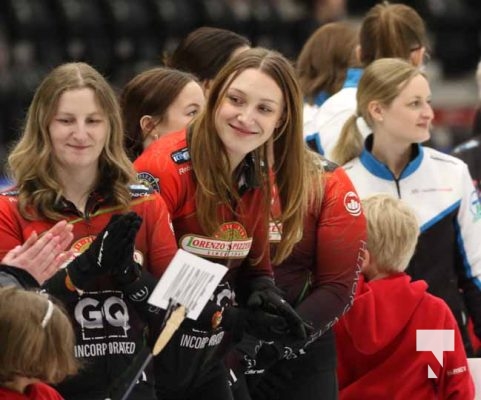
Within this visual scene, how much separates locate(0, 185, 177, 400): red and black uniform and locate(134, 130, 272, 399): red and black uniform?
0.22m

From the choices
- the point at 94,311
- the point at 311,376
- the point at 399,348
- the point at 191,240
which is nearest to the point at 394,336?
the point at 399,348

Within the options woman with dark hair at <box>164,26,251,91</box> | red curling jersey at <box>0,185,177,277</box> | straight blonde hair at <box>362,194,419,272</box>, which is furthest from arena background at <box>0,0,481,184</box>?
red curling jersey at <box>0,185,177,277</box>

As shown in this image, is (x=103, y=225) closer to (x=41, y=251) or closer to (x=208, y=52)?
(x=41, y=251)

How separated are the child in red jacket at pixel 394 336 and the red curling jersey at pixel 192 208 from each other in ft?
1.84

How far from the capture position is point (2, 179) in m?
8.81

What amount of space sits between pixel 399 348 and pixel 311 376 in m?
0.33

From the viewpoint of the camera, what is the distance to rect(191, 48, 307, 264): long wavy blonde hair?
14.6 ft

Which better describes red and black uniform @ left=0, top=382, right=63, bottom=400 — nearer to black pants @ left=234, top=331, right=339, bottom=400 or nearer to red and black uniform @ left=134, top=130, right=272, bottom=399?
red and black uniform @ left=134, top=130, right=272, bottom=399

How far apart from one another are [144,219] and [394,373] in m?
1.17

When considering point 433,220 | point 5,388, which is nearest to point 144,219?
point 5,388

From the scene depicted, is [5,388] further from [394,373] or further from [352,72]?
[352,72]

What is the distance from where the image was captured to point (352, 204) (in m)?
4.85

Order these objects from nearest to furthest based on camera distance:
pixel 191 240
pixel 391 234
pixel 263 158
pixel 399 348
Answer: pixel 191 240 < pixel 263 158 < pixel 399 348 < pixel 391 234

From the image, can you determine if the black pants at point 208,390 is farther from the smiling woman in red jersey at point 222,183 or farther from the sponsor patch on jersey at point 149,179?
the sponsor patch on jersey at point 149,179
